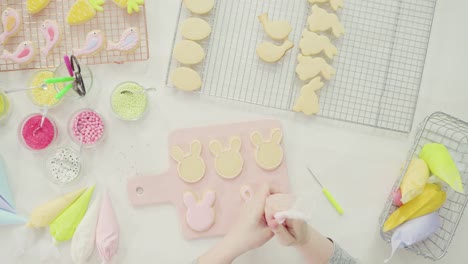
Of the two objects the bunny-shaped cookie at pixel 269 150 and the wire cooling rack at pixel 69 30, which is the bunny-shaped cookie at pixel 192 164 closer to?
the bunny-shaped cookie at pixel 269 150

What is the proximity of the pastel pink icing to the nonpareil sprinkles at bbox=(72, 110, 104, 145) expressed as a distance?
15cm

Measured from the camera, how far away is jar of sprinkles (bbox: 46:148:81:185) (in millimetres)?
1365

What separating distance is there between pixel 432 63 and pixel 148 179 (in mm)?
829

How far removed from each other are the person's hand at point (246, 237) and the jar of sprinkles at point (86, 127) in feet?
1.40

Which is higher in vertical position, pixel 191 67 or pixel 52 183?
pixel 191 67

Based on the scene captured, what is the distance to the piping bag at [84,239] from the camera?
52.7 inches

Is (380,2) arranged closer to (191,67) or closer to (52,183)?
(191,67)

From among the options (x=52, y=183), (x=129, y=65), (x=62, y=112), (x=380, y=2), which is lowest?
(x=52, y=183)

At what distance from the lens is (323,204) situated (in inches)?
54.6

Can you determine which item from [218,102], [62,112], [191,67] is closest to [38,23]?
[62,112]

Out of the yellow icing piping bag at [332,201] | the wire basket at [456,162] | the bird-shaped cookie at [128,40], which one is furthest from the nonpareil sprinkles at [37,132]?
the wire basket at [456,162]

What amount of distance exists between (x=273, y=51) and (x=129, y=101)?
403 millimetres

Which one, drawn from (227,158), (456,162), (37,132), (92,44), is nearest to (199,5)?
(92,44)

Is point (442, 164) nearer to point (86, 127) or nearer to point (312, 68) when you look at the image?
point (312, 68)
